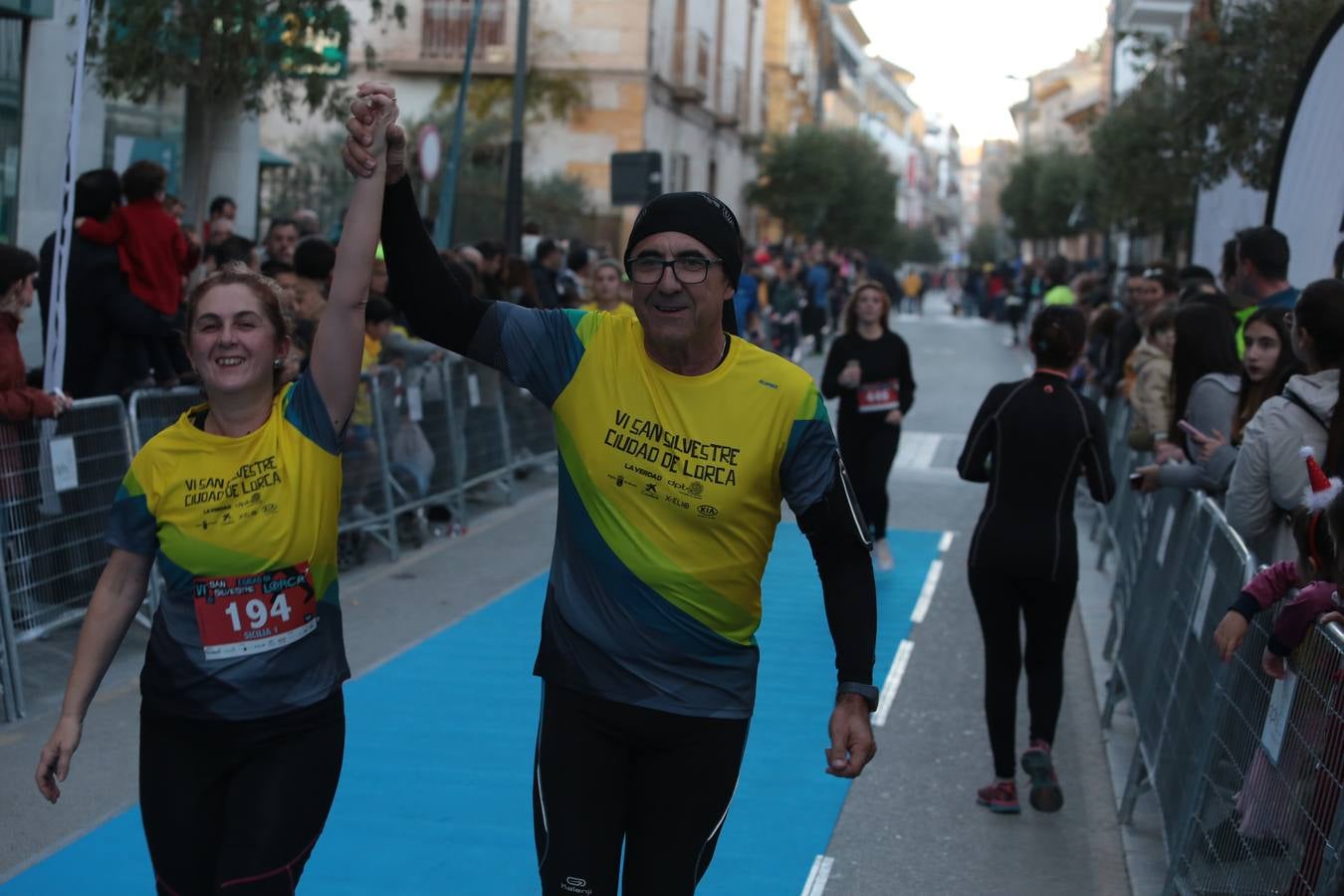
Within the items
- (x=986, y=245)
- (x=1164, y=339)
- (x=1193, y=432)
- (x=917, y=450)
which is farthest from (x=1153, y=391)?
(x=986, y=245)

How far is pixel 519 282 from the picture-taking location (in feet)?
47.3

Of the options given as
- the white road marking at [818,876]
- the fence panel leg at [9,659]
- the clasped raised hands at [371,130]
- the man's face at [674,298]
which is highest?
the clasped raised hands at [371,130]

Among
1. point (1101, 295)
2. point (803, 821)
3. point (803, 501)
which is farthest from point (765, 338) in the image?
point (803, 501)

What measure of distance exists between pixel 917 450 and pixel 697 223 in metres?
15.9

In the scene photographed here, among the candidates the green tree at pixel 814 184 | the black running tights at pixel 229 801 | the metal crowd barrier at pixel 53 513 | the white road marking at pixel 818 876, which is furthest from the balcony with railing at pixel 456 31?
the black running tights at pixel 229 801

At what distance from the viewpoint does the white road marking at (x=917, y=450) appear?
18078 millimetres

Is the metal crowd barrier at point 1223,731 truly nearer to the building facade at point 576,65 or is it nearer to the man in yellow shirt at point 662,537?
the man in yellow shirt at point 662,537

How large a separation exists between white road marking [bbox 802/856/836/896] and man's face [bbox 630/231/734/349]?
267 centimetres

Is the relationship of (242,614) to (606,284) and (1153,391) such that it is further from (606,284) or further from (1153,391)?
(606,284)

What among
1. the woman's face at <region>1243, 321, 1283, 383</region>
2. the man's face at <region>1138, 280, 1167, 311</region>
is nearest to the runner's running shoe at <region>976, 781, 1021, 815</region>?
the woman's face at <region>1243, 321, 1283, 383</region>

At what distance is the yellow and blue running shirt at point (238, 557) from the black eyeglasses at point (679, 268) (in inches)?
29.5

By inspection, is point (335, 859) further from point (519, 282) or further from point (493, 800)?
point (519, 282)

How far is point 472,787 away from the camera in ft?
21.6

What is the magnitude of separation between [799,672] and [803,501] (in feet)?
17.2
